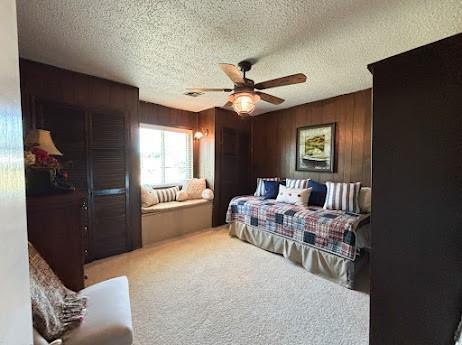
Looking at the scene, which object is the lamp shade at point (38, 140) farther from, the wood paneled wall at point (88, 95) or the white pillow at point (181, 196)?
the white pillow at point (181, 196)

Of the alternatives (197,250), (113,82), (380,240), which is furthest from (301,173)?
Result: (113,82)

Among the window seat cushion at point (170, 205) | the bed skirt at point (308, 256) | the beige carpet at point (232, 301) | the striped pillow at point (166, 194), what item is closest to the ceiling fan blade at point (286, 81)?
the bed skirt at point (308, 256)

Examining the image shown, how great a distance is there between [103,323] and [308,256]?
2.24 meters

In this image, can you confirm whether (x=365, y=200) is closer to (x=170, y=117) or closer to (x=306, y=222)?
(x=306, y=222)

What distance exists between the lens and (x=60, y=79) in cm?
253

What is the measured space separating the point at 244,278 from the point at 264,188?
1912 mm

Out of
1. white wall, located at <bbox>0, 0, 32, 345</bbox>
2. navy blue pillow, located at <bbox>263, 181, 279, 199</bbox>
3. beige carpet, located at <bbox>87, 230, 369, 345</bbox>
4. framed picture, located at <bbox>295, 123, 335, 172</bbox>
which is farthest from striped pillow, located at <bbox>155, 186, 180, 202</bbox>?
white wall, located at <bbox>0, 0, 32, 345</bbox>

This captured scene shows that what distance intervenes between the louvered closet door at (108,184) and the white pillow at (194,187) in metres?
1.33

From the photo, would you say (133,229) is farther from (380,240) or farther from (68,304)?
(380,240)

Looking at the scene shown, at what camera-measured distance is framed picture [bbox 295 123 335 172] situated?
3639 mm

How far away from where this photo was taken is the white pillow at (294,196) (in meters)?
3.38

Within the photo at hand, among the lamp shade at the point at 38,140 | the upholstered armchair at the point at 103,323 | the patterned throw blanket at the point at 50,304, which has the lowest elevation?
the upholstered armchair at the point at 103,323

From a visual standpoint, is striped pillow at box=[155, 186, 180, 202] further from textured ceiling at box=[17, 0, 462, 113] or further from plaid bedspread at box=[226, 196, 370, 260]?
textured ceiling at box=[17, 0, 462, 113]

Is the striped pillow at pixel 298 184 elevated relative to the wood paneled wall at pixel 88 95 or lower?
lower
